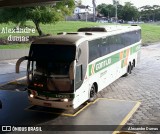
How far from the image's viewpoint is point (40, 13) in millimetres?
25547

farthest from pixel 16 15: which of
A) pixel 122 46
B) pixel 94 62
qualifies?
pixel 94 62

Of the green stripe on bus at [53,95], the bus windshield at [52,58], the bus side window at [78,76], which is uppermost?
the bus windshield at [52,58]

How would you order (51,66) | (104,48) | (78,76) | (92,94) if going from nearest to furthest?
(51,66)
(78,76)
(92,94)
(104,48)

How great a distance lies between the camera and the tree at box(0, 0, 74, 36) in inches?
1010

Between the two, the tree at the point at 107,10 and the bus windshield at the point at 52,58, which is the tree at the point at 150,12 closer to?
the tree at the point at 107,10

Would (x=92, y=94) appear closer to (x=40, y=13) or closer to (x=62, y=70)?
(x=62, y=70)

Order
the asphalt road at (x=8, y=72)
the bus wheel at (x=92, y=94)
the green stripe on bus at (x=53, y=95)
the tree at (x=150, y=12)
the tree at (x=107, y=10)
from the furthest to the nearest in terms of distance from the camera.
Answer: the tree at (x=150, y=12)
the tree at (x=107, y=10)
the asphalt road at (x=8, y=72)
the bus wheel at (x=92, y=94)
the green stripe on bus at (x=53, y=95)

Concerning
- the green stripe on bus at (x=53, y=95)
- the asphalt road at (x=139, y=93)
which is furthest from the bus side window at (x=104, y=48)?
the green stripe on bus at (x=53, y=95)

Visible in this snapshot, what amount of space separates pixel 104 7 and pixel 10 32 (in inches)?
2529

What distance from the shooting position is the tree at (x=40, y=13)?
25.7m

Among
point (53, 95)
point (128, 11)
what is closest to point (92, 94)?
point (53, 95)

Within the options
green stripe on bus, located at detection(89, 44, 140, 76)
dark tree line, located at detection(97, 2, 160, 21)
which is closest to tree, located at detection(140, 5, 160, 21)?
dark tree line, located at detection(97, 2, 160, 21)

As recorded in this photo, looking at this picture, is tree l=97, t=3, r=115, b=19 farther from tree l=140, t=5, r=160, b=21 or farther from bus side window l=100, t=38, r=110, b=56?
bus side window l=100, t=38, r=110, b=56

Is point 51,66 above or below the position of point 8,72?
above
